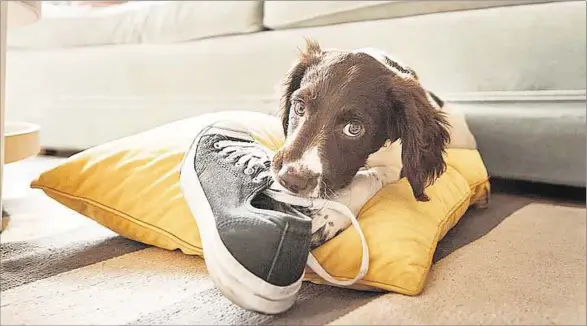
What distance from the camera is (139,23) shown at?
221 cm

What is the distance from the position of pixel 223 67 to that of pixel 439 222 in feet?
3.62

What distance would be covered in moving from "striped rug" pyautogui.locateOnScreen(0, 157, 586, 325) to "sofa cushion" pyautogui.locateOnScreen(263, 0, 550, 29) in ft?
2.30

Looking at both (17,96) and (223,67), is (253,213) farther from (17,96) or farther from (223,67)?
(17,96)

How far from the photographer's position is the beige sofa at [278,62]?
1.55m

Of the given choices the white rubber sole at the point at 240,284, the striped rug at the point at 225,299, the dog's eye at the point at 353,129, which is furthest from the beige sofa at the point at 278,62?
the white rubber sole at the point at 240,284

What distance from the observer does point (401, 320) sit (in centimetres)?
76

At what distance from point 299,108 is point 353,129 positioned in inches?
3.6

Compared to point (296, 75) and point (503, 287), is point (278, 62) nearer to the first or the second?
point (296, 75)

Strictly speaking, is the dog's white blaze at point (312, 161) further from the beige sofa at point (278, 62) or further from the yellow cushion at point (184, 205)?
the beige sofa at point (278, 62)

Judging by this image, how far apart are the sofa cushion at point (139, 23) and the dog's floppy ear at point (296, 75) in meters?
0.98

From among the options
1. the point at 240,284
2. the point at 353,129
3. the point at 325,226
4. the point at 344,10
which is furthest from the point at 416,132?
the point at 344,10

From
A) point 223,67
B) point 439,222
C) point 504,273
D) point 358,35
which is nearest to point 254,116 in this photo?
point 439,222

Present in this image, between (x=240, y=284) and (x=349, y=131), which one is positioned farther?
(x=349, y=131)

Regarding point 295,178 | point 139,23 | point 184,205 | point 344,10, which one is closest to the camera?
point 295,178
